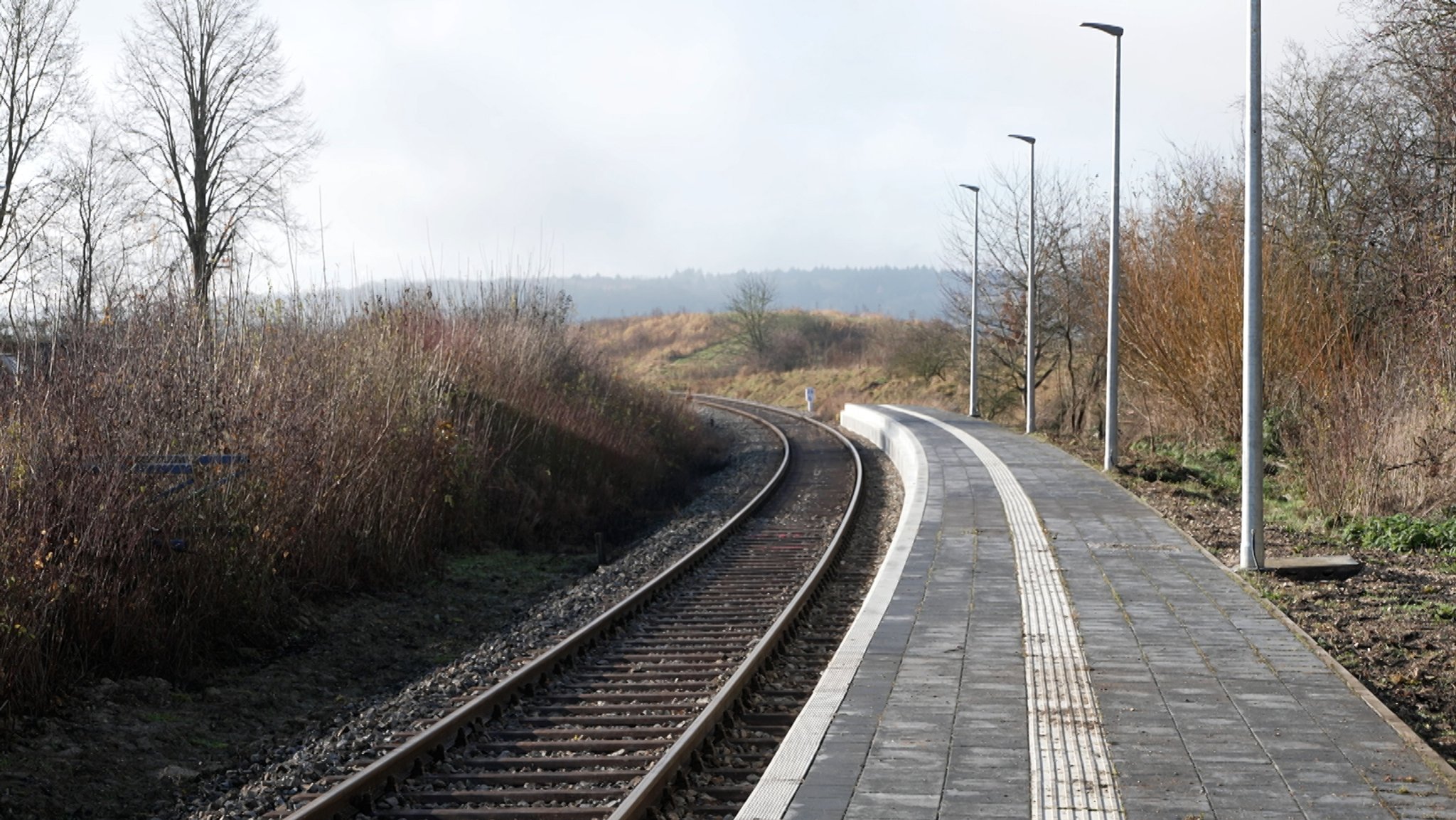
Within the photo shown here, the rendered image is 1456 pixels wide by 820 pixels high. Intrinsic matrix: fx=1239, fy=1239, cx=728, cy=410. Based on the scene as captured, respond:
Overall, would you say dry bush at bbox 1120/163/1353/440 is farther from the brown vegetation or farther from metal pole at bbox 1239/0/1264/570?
metal pole at bbox 1239/0/1264/570

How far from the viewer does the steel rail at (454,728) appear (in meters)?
6.32

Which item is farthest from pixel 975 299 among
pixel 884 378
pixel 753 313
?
pixel 753 313

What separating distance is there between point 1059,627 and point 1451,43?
9.81m

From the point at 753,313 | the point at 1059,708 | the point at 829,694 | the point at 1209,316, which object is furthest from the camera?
the point at 753,313

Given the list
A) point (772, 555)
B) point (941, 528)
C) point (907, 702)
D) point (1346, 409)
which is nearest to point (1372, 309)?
point (1346, 409)

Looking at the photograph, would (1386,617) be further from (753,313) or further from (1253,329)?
(753,313)

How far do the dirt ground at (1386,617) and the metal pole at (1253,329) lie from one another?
1.44 ft

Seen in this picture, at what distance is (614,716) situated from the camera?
8.12 m

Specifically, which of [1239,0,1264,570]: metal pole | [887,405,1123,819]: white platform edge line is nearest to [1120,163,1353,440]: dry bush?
[1239,0,1264,570]: metal pole

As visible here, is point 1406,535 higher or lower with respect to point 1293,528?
higher

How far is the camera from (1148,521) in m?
15.4

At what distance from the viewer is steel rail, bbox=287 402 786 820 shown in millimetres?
6320

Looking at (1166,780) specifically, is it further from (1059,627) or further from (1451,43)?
(1451,43)

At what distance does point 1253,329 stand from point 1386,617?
3.15 m
